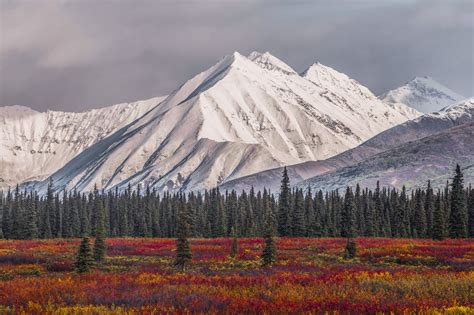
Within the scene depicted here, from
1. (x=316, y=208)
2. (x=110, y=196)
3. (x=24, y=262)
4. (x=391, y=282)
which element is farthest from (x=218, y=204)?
(x=391, y=282)

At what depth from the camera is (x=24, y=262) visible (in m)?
38.3

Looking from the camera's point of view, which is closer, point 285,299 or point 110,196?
point 285,299

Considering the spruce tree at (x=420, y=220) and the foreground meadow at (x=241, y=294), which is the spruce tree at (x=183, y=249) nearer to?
the foreground meadow at (x=241, y=294)

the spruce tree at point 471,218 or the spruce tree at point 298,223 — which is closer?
the spruce tree at point 471,218

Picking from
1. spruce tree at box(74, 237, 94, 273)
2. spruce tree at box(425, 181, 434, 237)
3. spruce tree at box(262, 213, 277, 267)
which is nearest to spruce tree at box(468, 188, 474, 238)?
spruce tree at box(425, 181, 434, 237)

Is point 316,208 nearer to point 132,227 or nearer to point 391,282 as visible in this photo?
point 132,227

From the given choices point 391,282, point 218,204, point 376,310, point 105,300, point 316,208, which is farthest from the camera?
point 316,208

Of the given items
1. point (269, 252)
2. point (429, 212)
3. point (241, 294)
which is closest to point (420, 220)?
point (429, 212)

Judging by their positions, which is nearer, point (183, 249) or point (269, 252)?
point (183, 249)

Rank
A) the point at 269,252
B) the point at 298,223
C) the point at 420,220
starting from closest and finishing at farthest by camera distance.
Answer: the point at 269,252
the point at 298,223
the point at 420,220

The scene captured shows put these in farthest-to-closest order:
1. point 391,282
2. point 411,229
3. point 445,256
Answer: point 411,229 → point 445,256 → point 391,282

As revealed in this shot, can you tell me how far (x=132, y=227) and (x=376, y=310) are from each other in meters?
115

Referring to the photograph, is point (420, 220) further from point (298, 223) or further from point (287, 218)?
point (287, 218)

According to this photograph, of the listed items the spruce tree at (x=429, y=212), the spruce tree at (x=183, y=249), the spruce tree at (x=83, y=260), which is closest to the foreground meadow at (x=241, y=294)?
the spruce tree at (x=183, y=249)
